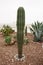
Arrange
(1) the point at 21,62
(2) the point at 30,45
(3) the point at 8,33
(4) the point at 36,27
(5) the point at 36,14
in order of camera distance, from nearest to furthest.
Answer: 1. (1) the point at 21,62
2. (2) the point at 30,45
3. (4) the point at 36,27
4. (3) the point at 8,33
5. (5) the point at 36,14

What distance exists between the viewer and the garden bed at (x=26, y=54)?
4.39m

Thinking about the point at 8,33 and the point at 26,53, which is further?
the point at 8,33

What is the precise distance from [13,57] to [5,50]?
22.1 inches

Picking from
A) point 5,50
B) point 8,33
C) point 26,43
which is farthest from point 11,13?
point 5,50

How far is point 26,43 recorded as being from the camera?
573 cm

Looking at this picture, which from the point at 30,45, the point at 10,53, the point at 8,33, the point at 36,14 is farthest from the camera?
the point at 36,14

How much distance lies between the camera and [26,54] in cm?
486

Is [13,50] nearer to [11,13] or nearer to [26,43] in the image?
[26,43]

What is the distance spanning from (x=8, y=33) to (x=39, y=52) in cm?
211

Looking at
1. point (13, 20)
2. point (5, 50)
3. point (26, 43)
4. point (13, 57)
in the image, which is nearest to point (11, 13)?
point (13, 20)

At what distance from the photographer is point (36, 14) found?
812 centimetres

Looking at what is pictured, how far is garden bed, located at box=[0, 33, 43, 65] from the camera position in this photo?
14.4ft

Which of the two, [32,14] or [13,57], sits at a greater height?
[32,14]

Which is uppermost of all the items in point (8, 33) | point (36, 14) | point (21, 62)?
point (36, 14)
